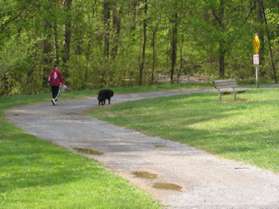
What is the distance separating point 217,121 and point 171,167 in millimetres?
8093

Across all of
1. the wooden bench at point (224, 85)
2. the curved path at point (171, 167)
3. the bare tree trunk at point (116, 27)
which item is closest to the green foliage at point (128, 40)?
the bare tree trunk at point (116, 27)

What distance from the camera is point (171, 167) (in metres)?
14.1

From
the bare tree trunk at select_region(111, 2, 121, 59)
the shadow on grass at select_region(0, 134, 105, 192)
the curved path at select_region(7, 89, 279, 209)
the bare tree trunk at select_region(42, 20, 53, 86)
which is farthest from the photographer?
the bare tree trunk at select_region(111, 2, 121, 59)

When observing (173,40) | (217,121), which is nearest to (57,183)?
(217,121)

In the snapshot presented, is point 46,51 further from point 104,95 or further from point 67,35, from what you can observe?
point 104,95

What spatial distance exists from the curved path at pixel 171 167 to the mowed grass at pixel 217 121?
A: 63 cm

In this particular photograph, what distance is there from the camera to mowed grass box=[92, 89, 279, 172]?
53.3 ft

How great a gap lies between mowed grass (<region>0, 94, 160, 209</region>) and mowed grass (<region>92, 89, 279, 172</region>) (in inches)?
138

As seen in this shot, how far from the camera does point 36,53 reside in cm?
4412

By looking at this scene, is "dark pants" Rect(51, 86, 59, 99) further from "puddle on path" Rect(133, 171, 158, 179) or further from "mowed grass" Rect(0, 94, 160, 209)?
"puddle on path" Rect(133, 171, 158, 179)

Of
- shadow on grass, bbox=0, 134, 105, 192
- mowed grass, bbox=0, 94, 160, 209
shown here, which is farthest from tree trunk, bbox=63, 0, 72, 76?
mowed grass, bbox=0, 94, 160, 209

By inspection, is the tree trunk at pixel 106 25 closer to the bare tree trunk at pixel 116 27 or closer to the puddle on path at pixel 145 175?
the bare tree trunk at pixel 116 27

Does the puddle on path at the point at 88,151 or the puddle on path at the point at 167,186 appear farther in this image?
the puddle on path at the point at 88,151

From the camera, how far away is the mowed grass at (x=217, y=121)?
1625cm
